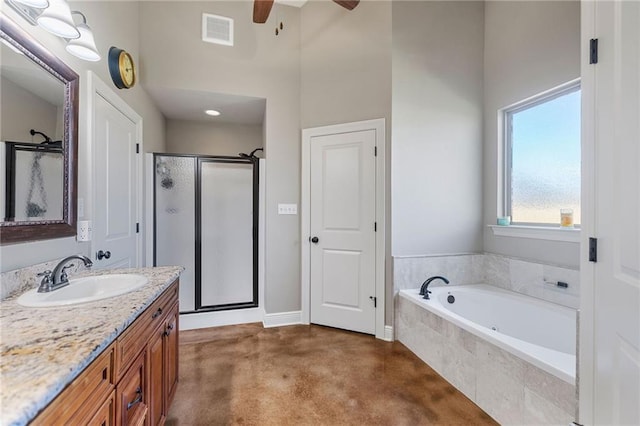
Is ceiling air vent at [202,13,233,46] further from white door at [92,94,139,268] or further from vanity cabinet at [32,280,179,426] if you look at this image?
vanity cabinet at [32,280,179,426]

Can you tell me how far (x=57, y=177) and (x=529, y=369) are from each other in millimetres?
2560

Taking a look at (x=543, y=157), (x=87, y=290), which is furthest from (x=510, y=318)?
(x=87, y=290)

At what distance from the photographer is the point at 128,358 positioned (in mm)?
977

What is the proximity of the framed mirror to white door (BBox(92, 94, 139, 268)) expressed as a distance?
34cm

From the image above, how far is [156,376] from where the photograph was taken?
4.24 feet

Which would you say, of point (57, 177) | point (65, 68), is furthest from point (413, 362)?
point (65, 68)

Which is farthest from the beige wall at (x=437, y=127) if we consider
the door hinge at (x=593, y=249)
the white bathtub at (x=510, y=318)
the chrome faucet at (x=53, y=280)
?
the chrome faucet at (x=53, y=280)

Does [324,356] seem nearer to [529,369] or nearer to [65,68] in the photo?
[529,369]

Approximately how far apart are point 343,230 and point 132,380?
204cm

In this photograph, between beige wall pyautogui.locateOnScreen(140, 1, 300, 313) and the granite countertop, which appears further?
A: beige wall pyautogui.locateOnScreen(140, 1, 300, 313)

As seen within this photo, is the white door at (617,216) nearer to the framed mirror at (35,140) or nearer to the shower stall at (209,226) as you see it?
the framed mirror at (35,140)

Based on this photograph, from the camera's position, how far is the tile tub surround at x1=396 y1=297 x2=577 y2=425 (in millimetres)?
1326

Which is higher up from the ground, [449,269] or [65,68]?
[65,68]

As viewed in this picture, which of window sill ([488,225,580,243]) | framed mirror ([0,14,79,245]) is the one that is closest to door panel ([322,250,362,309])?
window sill ([488,225,580,243])
